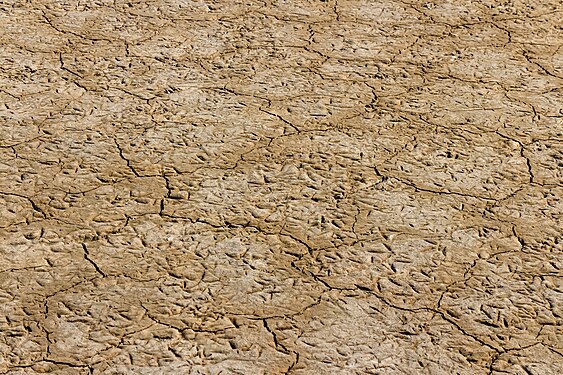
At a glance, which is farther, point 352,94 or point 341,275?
point 352,94

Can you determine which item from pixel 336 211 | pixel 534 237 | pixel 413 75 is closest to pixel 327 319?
pixel 336 211

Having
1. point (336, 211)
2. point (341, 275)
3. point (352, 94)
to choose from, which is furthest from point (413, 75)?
point (341, 275)

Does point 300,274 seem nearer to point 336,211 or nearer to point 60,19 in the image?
point 336,211

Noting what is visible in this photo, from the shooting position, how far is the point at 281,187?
125 inches

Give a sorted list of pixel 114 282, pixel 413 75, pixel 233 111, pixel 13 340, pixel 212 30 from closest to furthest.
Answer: pixel 13 340
pixel 114 282
pixel 233 111
pixel 413 75
pixel 212 30

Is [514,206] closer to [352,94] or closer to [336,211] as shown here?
[336,211]

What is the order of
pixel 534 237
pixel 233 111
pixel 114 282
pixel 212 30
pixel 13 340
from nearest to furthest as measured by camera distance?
pixel 13 340 → pixel 114 282 → pixel 534 237 → pixel 233 111 → pixel 212 30

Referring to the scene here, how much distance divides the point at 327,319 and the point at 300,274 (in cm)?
20

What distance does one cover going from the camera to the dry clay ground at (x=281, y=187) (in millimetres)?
2547

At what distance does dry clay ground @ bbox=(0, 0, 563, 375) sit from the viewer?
2547mm

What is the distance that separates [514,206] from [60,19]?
2141 millimetres

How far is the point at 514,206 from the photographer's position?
3070 mm

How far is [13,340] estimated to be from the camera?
253 centimetres

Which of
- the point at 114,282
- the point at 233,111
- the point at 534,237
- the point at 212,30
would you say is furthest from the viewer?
the point at 212,30
